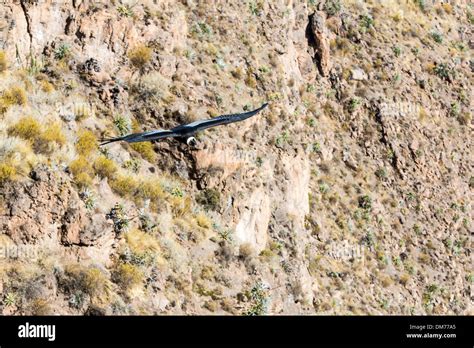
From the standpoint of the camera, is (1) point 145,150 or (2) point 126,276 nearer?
(2) point 126,276

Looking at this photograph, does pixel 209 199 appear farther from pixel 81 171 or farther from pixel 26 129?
pixel 26 129

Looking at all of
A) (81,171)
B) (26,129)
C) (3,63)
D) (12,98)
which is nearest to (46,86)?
(3,63)

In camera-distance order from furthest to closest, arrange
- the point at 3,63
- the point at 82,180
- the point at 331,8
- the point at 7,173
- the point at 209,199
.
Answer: the point at 331,8 < the point at 209,199 < the point at 3,63 < the point at 82,180 < the point at 7,173

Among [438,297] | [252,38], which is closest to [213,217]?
[252,38]

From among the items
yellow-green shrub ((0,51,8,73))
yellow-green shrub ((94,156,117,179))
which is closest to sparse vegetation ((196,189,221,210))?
yellow-green shrub ((94,156,117,179))

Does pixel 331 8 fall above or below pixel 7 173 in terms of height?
above

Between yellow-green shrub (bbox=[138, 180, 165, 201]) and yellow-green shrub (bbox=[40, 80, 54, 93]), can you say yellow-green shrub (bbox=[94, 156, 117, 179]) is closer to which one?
yellow-green shrub (bbox=[138, 180, 165, 201])

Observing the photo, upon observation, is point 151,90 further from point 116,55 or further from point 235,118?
point 235,118
